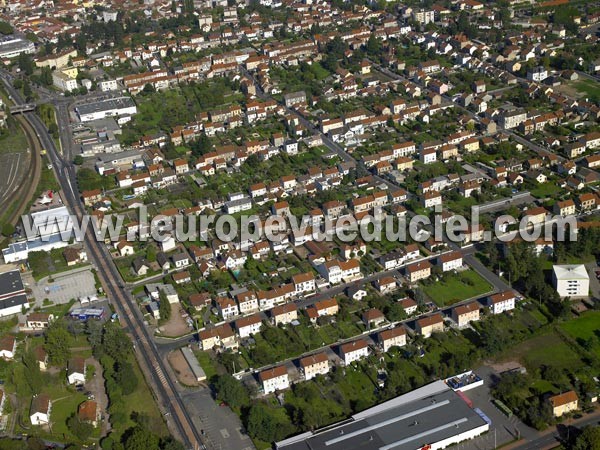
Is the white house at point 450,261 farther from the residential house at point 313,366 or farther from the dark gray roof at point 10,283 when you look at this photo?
the dark gray roof at point 10,283

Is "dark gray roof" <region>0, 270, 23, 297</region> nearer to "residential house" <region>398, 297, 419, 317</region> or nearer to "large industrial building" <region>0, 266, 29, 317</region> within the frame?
"large industrial building" <region>0, 266, 29, 317</region>

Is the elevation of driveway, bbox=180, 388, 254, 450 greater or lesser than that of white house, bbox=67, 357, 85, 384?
lesser

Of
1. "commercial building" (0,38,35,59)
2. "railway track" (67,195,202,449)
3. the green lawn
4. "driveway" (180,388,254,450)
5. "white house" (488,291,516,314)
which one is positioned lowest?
the green lawn

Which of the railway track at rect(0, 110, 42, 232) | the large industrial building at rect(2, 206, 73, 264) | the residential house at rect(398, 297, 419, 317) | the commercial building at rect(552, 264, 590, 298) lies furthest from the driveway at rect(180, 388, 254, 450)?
the railway track at rect(0, 110, 42, 232)

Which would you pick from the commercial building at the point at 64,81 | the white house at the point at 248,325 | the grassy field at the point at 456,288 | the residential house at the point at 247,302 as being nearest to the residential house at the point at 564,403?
the grassy field at the point at 456,288

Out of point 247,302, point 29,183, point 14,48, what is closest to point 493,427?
point 247,302

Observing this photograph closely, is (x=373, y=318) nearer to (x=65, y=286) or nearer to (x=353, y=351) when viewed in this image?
(x=353, y=351)
